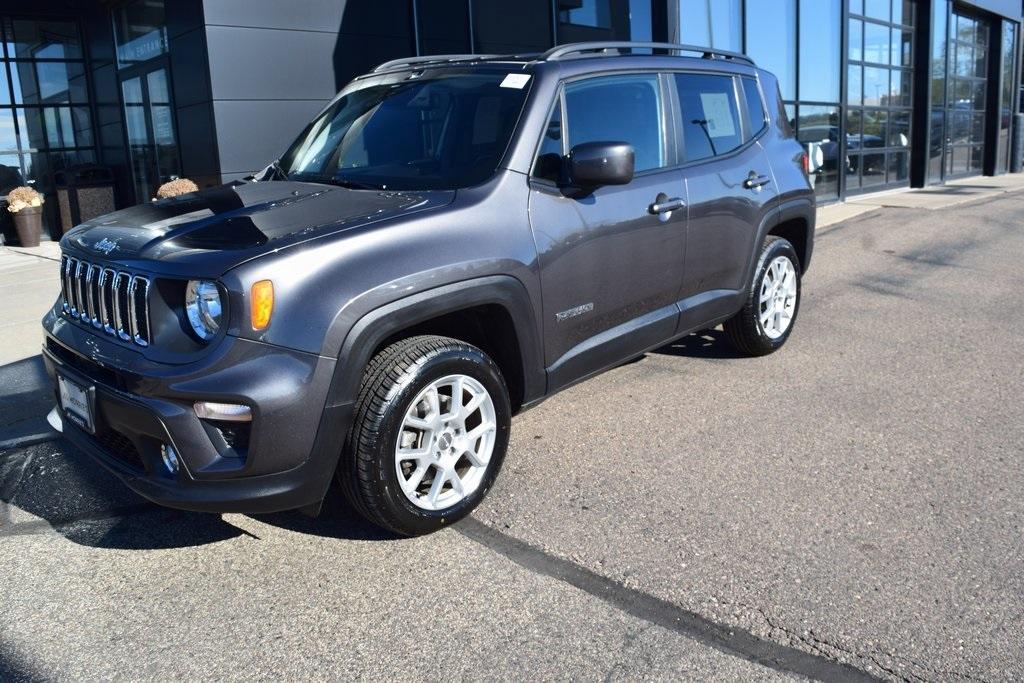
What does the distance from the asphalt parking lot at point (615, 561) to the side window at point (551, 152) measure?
1.33m

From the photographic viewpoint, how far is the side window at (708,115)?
4941mm

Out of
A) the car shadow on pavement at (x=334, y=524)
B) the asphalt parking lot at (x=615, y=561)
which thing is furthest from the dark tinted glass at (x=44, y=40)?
the car shadow on pavement at (x=334, y=524)

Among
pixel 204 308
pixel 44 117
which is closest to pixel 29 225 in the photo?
pixel 44 117

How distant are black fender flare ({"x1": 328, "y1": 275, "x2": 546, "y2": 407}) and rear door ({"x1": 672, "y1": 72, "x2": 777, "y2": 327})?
138 centimetres

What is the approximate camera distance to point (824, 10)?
52.9ft

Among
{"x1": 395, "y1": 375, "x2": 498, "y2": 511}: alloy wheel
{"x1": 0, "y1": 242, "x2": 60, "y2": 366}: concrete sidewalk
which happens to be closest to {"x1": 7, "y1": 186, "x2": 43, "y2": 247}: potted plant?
{"x1": 0, "y1": 242, "x2": 60, "y2": 366}: concrete sidewalk

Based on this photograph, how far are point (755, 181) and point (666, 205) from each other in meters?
1.08

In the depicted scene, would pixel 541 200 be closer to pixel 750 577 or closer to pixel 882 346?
pixel 750 577

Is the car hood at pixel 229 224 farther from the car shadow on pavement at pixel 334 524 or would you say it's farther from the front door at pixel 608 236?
the car shadow on pavement at pixel 334 524

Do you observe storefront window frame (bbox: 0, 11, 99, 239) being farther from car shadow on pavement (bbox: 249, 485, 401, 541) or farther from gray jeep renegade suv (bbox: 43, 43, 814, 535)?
car shadow on pavement (bbox: 249, 485, 401, 541)

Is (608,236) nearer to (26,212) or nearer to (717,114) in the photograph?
(717,114)

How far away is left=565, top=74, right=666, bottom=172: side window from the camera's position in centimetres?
421

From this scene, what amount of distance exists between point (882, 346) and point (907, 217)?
352 inches

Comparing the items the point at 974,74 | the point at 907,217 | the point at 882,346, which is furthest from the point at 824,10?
the point at 882,346
